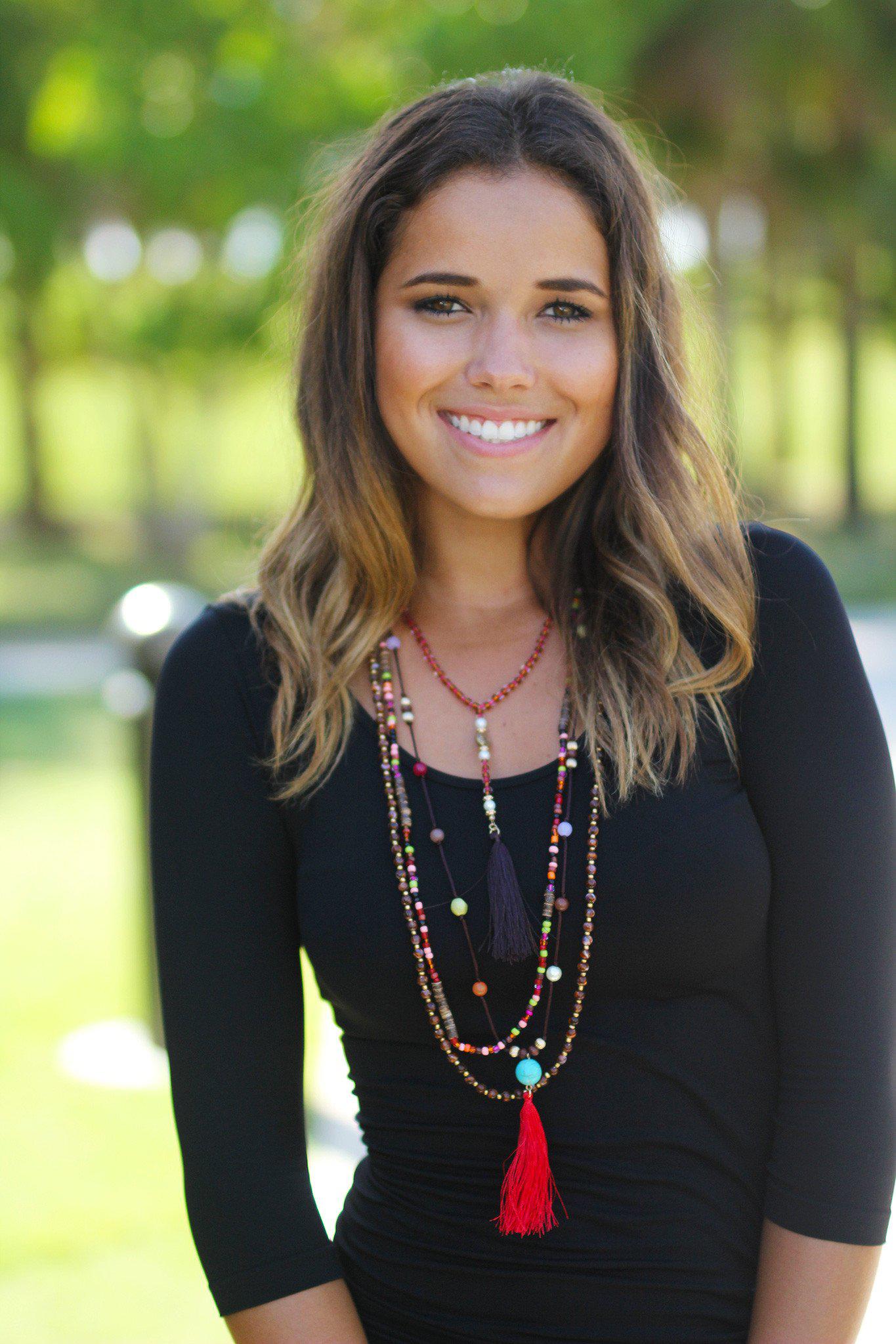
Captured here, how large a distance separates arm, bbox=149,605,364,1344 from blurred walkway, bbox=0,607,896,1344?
619 mm

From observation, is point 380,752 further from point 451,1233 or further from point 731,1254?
point 731,1254

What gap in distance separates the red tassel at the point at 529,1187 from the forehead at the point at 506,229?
1060mm

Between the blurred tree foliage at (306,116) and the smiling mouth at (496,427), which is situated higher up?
the blurred tree foliage at (306,116)

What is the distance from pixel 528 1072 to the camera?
5.49 ft

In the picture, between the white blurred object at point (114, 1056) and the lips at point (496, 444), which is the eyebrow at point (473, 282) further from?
the white blurred object at point (114, 1056)

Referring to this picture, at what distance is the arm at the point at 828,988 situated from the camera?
1.64m

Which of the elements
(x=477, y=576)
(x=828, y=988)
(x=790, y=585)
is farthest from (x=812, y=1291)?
(x=477, y=576)

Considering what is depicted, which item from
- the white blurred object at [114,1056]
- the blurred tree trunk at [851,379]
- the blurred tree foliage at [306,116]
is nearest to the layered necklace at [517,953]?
the white blurred object at [114,1056]

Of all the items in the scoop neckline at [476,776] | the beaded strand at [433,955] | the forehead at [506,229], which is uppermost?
the forehead at [506,229]

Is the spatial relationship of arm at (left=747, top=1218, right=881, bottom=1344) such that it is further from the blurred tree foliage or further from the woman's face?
the blurred tree foliage

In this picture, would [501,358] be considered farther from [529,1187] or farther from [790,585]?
[529,1187]

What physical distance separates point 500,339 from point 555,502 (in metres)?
0.34

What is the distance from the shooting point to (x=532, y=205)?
1.83m

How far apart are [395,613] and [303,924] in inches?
20.0
